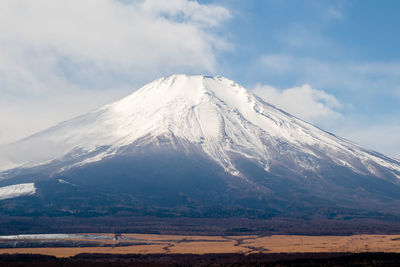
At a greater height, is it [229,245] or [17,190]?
[17,190]

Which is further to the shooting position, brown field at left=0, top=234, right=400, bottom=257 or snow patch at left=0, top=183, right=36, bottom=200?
snow patch at left=0, top=183, right=36, bottom=200

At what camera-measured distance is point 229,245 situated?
9362cm

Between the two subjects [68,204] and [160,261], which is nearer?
[160,261]

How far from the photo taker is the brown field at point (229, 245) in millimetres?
83438

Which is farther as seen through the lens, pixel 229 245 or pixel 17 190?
pixel 17 190

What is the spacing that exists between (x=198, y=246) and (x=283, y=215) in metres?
61.6

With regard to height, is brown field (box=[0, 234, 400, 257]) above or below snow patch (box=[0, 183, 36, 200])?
below

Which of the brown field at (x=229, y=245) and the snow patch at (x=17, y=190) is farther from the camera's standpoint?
the snow patch at (x=17, y=190)

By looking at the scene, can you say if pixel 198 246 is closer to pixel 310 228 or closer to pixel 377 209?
pixel 310 228

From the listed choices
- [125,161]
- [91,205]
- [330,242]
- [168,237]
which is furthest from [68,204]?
[330,242]

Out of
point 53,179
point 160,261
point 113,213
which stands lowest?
point 160,261

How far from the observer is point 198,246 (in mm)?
92312

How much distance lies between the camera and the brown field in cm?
8344

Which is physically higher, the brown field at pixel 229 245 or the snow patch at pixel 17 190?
the snow patch at pixel 17 190
